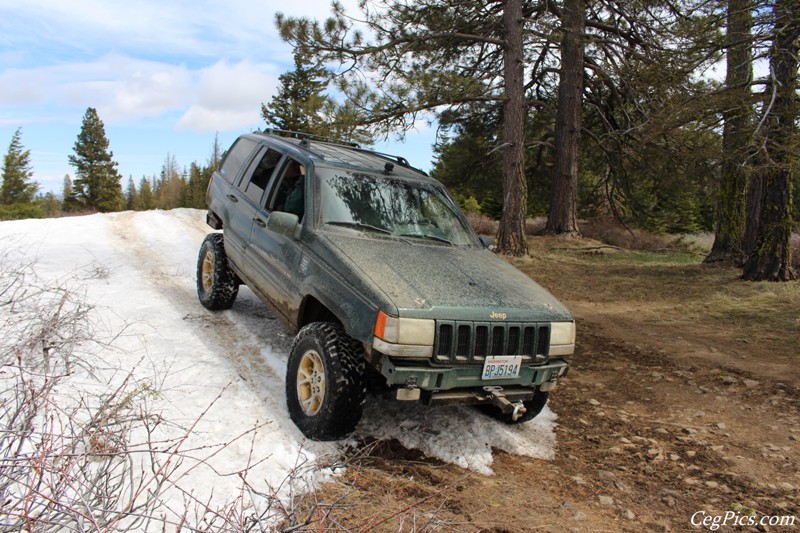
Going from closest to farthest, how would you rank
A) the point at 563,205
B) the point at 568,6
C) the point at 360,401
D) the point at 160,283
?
the point at 360,401 < the point at 160,283 < the point at 568,6 < the point at 563,205

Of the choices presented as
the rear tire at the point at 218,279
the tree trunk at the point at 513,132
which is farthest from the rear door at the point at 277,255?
the tree trunk at the point at 513,132

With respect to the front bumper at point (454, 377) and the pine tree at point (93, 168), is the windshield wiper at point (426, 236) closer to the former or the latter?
the front bumper at point (454, 377)

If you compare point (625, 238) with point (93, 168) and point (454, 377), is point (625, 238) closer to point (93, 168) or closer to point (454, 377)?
point (454, 377)

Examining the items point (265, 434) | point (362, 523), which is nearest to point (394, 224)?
point (265, 434)

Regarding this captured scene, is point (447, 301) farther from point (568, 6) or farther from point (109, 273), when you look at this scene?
point (568, 6)

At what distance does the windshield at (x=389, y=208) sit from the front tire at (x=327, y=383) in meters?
1.08

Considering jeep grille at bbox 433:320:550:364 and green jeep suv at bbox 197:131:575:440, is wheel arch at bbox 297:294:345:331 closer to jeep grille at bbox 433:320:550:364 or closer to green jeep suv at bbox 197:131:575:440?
green jeep suv at bbox 197:131:575:440

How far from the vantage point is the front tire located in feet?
11.8

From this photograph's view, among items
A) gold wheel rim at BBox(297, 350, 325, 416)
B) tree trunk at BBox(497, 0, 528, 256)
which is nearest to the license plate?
gold wheel rim at BBox(297, 350, 325, 416)

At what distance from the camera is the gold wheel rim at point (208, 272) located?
20.5 ft

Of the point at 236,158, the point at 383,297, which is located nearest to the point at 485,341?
the point at 383,297

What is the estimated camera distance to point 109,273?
7207mm

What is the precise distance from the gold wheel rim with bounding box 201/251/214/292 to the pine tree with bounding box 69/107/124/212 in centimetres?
4724

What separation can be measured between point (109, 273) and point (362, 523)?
576cm
